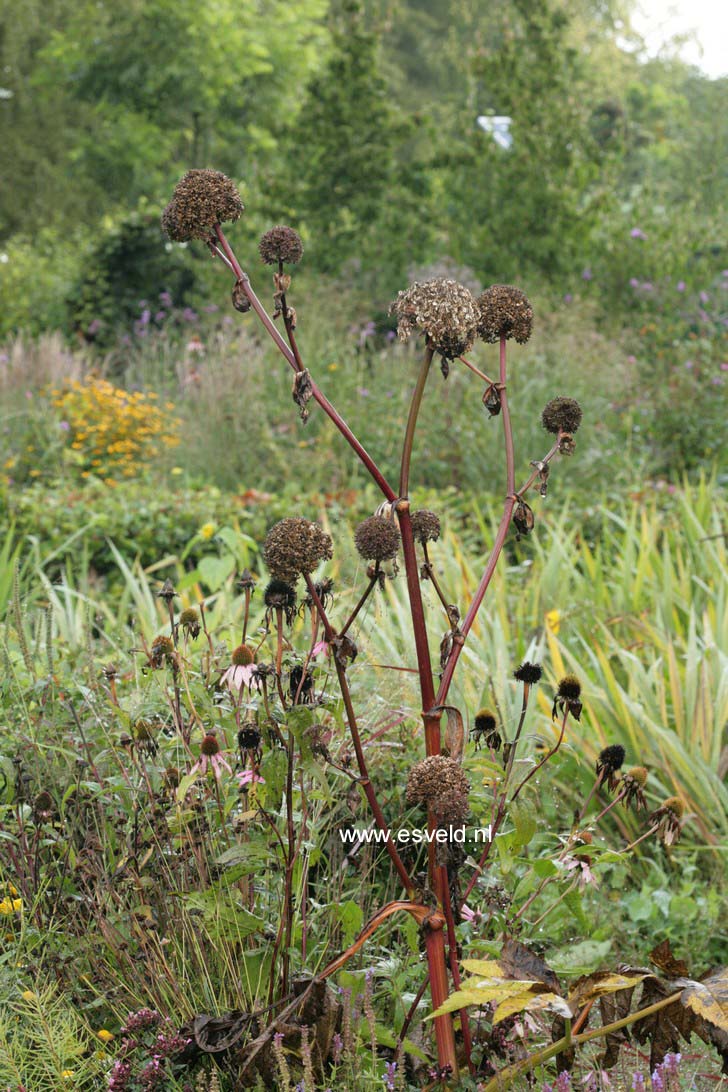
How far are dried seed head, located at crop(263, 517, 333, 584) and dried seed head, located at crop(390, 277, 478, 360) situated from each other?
0.29 m

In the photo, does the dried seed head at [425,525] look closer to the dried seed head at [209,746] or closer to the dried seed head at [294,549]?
the dried seed head at [294,549]

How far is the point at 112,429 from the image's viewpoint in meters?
8.04

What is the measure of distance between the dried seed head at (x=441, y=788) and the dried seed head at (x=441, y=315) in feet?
1.75

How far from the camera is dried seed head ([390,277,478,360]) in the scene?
1448 mm

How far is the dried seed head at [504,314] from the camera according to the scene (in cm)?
161

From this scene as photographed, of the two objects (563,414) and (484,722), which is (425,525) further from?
(484,722)

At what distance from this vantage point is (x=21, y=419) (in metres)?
7.94

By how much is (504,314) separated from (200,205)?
0.45m

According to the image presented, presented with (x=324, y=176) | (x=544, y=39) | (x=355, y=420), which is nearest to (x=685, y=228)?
(x=544, y=39)

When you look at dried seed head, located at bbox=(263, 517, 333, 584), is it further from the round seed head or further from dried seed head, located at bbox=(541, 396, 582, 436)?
the round seed head

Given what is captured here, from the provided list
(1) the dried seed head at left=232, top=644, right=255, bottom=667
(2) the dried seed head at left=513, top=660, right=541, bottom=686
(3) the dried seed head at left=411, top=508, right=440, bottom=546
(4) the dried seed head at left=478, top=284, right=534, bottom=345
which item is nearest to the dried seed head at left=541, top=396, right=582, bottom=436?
(4) the dried seed head at left=478, top=284, right=534, bottom=345

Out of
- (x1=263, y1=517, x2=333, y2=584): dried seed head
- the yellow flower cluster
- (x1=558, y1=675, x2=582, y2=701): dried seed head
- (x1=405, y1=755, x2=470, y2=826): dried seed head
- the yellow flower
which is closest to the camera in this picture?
(x1=405, y1=755, x2=470, y2=826): dried seed head

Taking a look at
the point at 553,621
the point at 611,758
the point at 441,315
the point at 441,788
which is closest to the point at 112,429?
the point at 553,621

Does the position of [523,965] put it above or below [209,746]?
below
